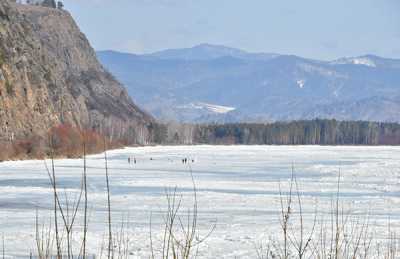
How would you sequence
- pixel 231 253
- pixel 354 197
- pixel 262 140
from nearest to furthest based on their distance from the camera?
pixel 231 253 < pixel 354 197 < pixel 262 140

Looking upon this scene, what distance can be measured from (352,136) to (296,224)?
181 m

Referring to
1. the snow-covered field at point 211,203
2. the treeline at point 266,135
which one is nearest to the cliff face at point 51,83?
the snow-covered field at point 211,203

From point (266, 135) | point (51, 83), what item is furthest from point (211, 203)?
point (266, 135)

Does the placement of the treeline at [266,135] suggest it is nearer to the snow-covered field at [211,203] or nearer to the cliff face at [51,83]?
the cliff face at [51,83]

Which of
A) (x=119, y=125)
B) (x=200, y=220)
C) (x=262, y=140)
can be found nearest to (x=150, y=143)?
(x=119, y=125)

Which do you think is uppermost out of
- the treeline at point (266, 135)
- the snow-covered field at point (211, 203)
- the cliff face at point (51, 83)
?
the cliff face at point (51, 83)

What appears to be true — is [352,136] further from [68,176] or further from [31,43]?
[68,176]

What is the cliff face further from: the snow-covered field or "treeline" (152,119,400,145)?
"treeline" (152,119,400,145)

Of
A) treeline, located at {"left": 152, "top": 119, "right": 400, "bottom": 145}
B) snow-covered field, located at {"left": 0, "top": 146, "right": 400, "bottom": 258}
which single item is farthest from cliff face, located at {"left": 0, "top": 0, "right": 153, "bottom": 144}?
treeline, located at {"left": 152, "top": 119, "right": 400, "bottom": 145}

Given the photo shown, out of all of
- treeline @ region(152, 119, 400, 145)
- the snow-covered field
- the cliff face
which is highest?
the cliff face

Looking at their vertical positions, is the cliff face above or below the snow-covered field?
above

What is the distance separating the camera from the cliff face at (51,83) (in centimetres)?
8656

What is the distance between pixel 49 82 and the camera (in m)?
105

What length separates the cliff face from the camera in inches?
3408
